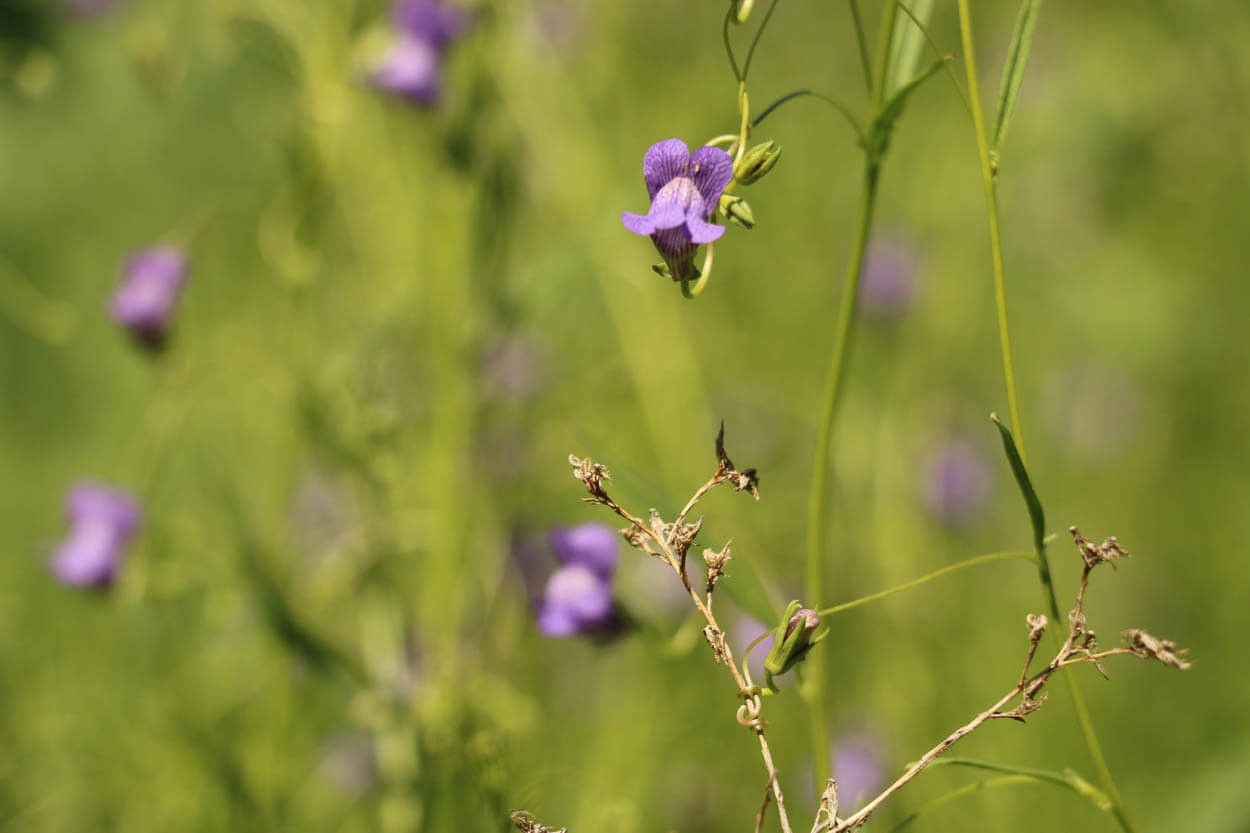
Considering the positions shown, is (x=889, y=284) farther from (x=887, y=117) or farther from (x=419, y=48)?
(x=887, y=117)

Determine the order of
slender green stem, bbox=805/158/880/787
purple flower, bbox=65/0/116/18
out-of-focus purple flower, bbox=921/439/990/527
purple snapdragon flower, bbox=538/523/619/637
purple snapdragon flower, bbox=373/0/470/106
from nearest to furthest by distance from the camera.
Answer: slender green stem, bbox=805/158/880/787 < purple snapdragon flower, bbox=538/523/619/637 < purple snapdragon flower, bbox=373/0/470/106 < out-of-focus purple flower, bbox=921/439/990/527 < purple flower, bbox=65/0/116/18

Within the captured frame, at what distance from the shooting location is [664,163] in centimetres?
95

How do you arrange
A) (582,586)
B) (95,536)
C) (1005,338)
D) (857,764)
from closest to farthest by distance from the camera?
(1005,338) < (582,586) < (95,536) < (857,764)

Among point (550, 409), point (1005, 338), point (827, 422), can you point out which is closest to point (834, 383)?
point (827, 422)

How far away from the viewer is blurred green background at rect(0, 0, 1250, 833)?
67.1 inches

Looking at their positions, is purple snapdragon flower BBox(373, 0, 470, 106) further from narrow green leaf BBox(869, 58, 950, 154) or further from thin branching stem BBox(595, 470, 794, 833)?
thin branching stem BBox(595, 470, 794, 833)

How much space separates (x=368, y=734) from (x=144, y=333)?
0.78 metres

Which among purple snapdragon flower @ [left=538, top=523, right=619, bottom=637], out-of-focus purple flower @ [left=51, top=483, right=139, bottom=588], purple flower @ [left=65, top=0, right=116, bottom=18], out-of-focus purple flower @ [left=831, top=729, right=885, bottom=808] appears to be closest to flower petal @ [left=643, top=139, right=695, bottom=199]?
purple snapdragon flower @ [left=538, top=523, right=619, bottom=637]

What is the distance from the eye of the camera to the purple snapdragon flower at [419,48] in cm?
181

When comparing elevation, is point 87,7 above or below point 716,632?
above

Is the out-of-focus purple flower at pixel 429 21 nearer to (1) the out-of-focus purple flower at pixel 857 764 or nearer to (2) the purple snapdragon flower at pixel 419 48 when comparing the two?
(2) the purple snapdragon flower at pixel 419 48

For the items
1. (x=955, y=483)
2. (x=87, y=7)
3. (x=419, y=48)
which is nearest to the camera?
(x=419, y=48)

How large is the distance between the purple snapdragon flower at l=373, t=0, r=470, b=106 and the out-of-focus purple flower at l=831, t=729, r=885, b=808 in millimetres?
1252

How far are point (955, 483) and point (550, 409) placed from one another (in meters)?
0.95
